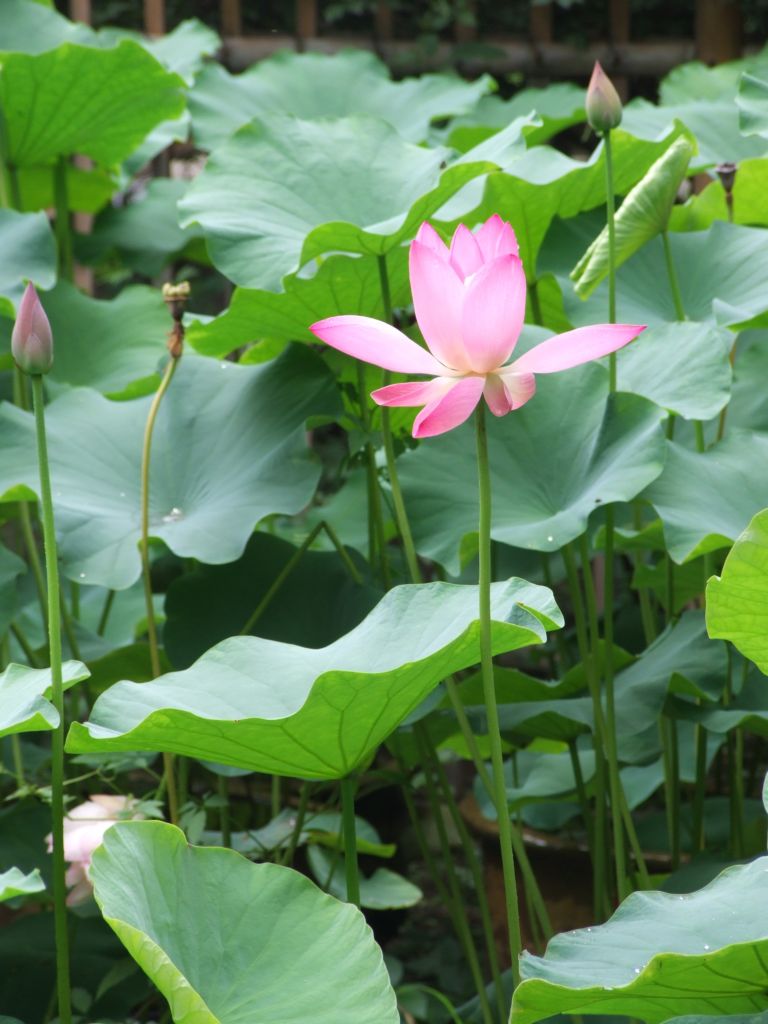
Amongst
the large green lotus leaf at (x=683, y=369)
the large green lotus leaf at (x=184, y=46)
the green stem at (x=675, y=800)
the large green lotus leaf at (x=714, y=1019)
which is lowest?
the green stem at (x=675, y=800)

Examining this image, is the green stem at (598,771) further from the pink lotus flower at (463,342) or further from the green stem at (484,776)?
the pink lotus flower at (463,342)

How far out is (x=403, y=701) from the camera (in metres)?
0.84

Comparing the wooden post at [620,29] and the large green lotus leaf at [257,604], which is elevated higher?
the wooden post at [620,29]

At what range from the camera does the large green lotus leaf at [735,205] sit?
61.9 inches

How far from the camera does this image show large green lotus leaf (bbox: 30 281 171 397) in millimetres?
1843

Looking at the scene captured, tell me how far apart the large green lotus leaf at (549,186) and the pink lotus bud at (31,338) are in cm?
60

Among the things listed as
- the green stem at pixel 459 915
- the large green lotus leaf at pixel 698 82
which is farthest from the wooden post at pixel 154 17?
the green stem at pixel 459 915

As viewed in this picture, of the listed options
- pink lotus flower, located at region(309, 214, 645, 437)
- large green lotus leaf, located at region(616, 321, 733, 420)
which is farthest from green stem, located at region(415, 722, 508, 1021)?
pink lotus flower, located at region(309, 214, 645, 437)

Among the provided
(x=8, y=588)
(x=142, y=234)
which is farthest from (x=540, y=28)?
(x=8, y=588)

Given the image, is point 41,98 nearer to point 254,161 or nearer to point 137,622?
point 254,161

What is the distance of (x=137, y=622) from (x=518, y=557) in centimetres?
59

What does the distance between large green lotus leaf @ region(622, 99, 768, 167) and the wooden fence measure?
1.00 meters

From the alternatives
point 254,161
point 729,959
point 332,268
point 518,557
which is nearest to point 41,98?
point 254,161

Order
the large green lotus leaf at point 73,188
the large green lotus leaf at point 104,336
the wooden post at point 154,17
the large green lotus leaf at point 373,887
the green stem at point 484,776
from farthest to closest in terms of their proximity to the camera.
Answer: the wooden post at point 154,17, the large green lotus leaf at point 73,188, the large green lotus leaf at point 104,336, the large green lotus leaf at point 373,887, the green stem at point 484,776
